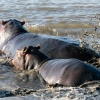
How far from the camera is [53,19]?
1242cm

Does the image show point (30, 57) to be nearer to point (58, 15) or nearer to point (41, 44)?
point (41, 44)

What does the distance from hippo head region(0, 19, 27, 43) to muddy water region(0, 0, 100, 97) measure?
110 centimetres

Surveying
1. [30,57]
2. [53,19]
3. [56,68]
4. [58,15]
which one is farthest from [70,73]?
[58,15]

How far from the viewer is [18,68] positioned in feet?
23.3

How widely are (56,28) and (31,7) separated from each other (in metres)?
4.10

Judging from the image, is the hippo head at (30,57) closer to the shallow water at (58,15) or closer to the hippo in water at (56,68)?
the hippo in water at (56,68)

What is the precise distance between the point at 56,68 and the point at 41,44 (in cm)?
180

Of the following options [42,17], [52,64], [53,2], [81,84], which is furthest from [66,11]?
[81,84]

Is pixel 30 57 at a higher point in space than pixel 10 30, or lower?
lower

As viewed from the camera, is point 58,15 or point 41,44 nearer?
point 41,44

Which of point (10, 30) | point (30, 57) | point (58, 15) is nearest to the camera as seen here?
point (30, 57)

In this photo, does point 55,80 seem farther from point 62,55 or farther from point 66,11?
point 66,11

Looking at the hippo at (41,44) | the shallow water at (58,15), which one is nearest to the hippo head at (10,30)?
the hippo at (41,44)

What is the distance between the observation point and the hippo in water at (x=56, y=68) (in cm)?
543
